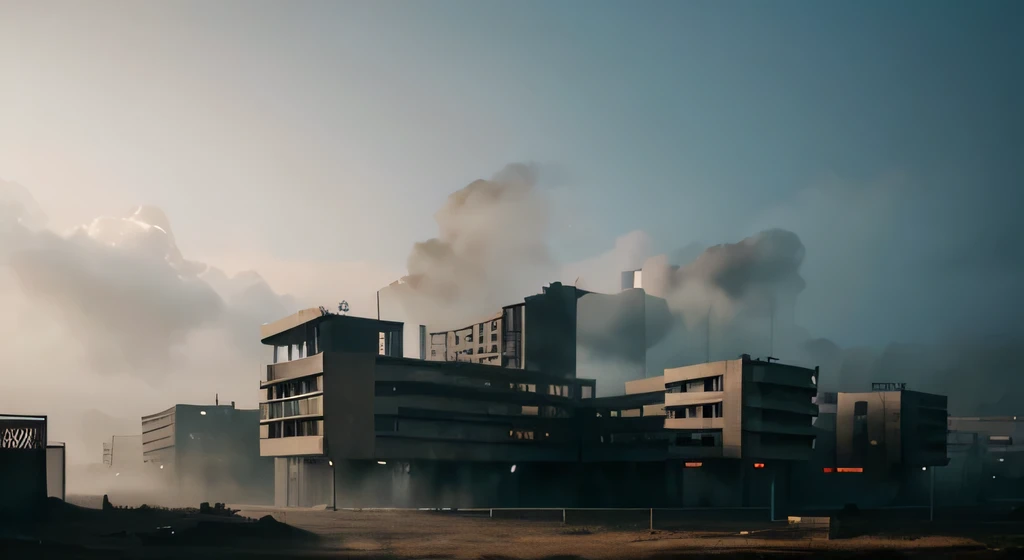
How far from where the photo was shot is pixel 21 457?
206 ft

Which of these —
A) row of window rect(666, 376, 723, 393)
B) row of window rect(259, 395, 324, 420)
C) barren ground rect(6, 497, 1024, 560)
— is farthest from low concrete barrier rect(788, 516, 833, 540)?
row of window rect(259, 395, 324, 420)

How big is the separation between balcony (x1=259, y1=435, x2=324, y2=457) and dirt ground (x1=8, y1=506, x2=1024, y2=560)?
1607 inches

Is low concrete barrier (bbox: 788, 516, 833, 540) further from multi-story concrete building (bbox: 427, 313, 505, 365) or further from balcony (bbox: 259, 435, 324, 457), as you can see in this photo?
multi-story concrete building (bbox: 427, 313, 505, 365)

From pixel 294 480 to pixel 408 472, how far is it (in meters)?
18.9

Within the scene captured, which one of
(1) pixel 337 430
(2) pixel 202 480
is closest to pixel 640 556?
(1) pixel 337 430

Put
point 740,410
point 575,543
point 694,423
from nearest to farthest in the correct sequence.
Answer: point 575,543
point 740,410
point 694,423

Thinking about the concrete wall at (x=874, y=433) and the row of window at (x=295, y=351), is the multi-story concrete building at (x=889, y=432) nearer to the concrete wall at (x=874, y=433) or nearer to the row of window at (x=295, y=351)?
the concrete wall at (x=874, y=433)

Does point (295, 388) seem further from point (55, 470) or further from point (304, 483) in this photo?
point (55, 470)

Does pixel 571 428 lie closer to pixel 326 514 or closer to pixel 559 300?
pixel 559 300

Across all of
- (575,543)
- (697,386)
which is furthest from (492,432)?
(575,543)

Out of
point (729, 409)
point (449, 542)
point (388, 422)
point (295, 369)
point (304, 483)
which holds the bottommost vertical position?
point (304, 483)

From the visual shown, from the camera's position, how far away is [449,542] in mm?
68438

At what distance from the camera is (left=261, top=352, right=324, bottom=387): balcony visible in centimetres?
12738

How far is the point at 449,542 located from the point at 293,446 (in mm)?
67898
